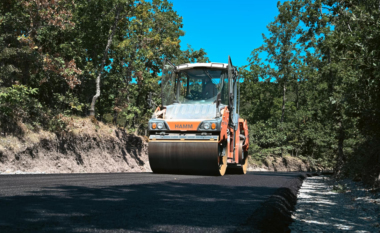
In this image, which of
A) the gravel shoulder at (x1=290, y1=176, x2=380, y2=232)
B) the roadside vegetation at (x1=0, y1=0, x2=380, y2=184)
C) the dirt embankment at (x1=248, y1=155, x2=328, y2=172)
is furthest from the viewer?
the dirt embankment at (x1=248, y1=155, x2=328, y2=172)

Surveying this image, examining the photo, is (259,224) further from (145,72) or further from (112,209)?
(145,72)

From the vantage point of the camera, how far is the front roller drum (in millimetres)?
10398

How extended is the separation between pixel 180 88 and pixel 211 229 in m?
9.38

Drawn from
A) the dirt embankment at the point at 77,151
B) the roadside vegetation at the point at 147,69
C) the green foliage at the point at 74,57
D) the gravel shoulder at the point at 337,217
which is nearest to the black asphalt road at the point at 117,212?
the gravel shoulder at the point at 337,217

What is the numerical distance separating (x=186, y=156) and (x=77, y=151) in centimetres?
938

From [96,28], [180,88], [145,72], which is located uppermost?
[96,28]

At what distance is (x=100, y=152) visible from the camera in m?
20.0

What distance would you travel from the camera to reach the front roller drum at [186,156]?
1040cm

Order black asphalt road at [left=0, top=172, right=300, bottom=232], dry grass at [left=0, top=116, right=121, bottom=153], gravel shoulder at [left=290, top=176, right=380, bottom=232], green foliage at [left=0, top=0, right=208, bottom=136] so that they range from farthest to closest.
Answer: green foliage at [left=0, top=0, right=208, bottom=136] → dry grass at [left=0, top=116, right=121, bottom=153] → gravel shoulder at [left=290, top=176, right=380, bottom=232] → black asphalt road at [left=0, top=172, right=300, bottom=232]

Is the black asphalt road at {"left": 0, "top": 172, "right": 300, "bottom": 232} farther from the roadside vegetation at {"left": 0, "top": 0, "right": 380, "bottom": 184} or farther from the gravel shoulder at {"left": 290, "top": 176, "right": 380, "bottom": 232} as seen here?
the roadside vegetation at {"left": 0, "top": 0, "right": 380, "bottom": 184}

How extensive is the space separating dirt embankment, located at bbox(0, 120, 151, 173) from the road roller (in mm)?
6267

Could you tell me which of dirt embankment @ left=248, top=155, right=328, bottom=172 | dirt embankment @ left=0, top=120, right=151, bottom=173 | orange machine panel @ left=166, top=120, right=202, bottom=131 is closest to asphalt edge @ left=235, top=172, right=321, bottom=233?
orange machine panel @ left=166, top=120, right=202, bottom=131

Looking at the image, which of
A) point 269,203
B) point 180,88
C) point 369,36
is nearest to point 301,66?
point 180,88

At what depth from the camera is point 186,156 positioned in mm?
10539
